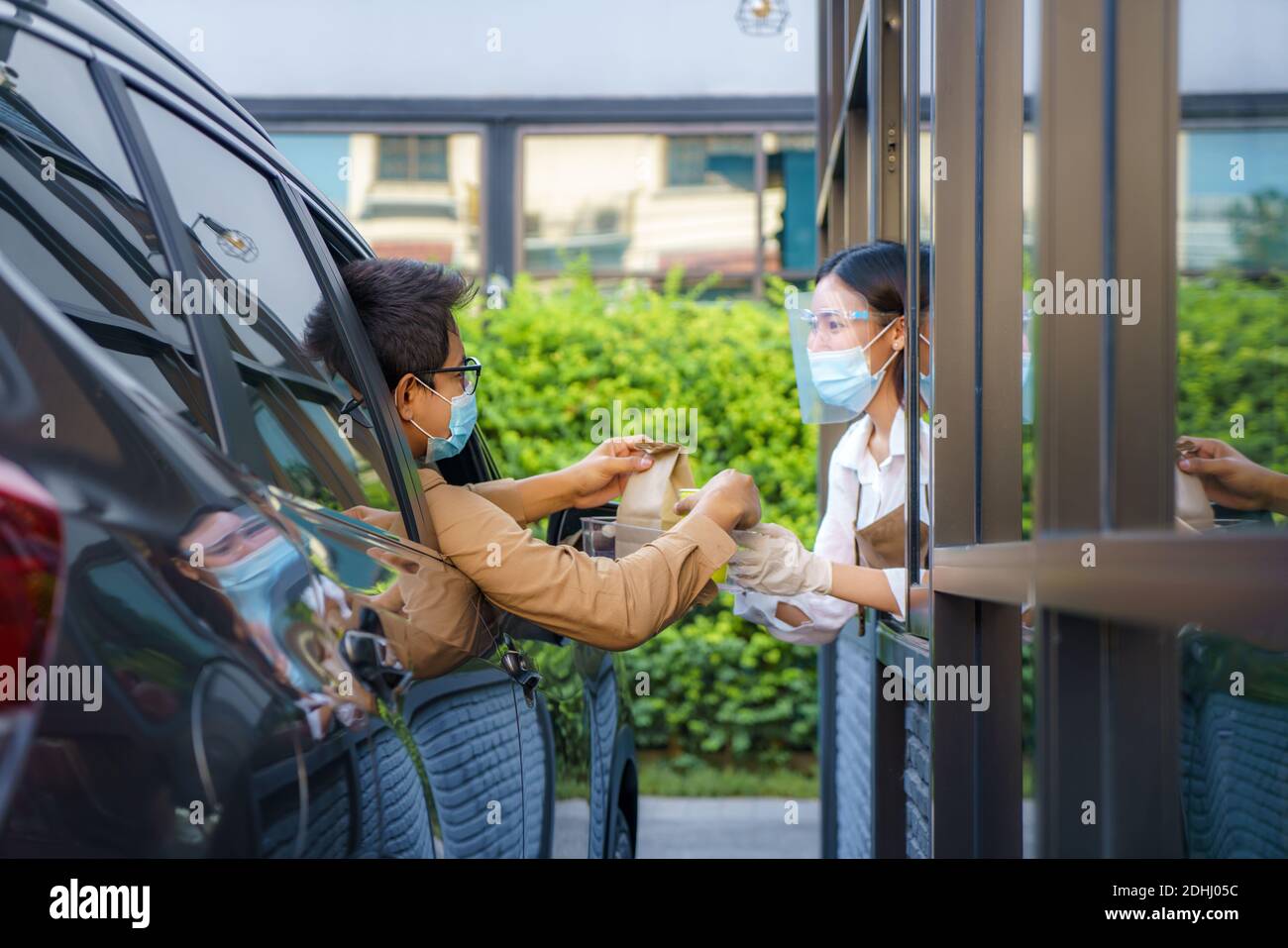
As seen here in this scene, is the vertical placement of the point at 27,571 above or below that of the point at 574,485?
above

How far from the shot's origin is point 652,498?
103 inches

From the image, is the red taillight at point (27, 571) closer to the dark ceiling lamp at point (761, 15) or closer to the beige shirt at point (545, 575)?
the beige shirt at point (545, 575)

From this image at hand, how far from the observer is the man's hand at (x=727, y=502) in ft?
8.06

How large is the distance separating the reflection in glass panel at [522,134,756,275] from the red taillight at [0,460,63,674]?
7901mm

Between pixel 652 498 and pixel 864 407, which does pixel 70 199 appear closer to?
pixel 652 498

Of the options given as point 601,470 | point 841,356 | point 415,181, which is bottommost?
point 601,470

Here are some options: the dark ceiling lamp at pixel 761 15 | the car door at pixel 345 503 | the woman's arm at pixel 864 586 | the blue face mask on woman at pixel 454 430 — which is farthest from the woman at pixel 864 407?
the dark ceiling lamp at pixel 761 15

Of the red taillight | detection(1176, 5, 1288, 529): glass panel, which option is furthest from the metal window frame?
the red taillight

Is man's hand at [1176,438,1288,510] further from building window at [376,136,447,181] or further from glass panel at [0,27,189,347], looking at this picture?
building window at [376,136,447,181]

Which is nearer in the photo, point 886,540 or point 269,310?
point 269,310

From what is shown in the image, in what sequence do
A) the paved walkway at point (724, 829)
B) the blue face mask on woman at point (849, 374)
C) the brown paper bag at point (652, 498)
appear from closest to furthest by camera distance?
the brown paper bag at point (652, 498)
the blue face mask on woman at point (849, 374)
the paved walkway at point (724, 829)

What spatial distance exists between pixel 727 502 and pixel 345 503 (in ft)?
2.97

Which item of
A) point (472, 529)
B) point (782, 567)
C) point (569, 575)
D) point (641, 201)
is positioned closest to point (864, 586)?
point (782, 567)
